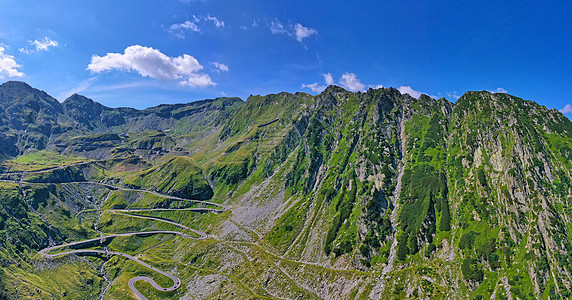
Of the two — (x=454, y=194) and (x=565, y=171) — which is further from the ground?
(x=565, y=171)

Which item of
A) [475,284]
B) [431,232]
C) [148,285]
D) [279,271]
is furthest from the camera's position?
[148,285]

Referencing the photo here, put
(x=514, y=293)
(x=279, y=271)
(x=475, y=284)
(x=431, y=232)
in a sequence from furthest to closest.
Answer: (x=279, y=271) → (x=431, y=232) → (x=475, y=284) → (x=514, y=293)

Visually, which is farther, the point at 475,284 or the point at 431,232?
the point at 431,232

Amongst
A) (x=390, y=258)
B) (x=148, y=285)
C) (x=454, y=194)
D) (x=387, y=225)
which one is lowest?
(x=148, y=285)

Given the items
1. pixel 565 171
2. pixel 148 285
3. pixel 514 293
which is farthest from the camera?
pixel 148 285

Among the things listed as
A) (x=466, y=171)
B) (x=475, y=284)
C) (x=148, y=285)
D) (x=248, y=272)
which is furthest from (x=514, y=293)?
(x=148, y=285)

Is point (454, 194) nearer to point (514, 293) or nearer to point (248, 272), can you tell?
point (514, 293)

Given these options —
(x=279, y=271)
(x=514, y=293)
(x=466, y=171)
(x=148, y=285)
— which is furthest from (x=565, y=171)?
(x=148, y=285)

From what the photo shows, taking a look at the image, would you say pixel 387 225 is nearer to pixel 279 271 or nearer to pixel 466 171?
pixel 466 171

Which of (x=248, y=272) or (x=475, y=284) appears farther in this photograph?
(x=248, y=272)
